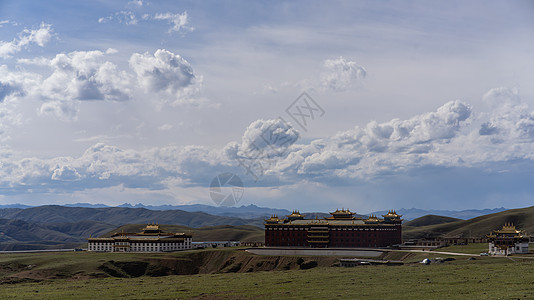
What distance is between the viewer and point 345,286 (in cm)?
8344

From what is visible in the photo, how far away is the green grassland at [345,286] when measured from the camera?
239 ft

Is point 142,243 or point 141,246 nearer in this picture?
point 141,246

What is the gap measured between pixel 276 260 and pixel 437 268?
6122cm

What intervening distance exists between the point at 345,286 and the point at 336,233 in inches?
3773

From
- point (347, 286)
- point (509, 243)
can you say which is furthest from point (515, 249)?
point (347, 286)

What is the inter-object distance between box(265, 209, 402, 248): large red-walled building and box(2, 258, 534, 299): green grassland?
69026 mm

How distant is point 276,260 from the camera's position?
510 ft

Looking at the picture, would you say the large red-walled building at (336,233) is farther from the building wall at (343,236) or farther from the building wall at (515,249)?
the building wall at (515,249)

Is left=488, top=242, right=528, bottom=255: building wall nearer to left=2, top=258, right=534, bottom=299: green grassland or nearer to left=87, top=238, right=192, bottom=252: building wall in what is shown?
left=2, top=258, right=534, bottom=299: green grassland

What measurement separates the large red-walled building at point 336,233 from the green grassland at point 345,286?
226 ft

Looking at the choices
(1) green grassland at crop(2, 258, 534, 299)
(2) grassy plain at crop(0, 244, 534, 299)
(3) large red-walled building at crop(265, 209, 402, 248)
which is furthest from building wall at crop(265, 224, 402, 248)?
(1) green grassland at crop(2, 258, 534, 299)

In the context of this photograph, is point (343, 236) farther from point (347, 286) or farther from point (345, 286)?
point (347, 286)

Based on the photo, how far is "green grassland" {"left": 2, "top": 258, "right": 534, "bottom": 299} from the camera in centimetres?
7282

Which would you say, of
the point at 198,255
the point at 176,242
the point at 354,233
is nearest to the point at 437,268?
the point at 354,233
